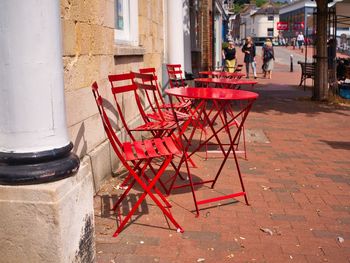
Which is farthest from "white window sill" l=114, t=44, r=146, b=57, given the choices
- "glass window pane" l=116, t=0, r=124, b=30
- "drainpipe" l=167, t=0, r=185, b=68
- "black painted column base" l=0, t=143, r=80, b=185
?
"black painted column base" l=0, t=143, r=80, b=185

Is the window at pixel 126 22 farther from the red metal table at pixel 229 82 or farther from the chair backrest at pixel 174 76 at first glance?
the chair backrest at pixel 174 76

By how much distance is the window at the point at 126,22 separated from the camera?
5846 millimetres

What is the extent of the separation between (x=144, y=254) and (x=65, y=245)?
851 mm

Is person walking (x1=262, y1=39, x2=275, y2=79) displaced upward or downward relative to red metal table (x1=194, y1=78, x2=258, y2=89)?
upward

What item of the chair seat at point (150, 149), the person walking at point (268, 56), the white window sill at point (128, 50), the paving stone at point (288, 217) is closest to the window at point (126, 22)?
the white window sill at point (128, 50)

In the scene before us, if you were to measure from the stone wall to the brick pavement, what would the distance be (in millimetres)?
399

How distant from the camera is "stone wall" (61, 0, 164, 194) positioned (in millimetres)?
3766

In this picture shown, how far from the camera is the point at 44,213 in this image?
2.35 m

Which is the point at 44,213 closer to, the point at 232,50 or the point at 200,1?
the point at 200,1

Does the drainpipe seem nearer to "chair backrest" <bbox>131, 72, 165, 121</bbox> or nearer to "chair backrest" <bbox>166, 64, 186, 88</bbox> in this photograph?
"chair backrest" <bbox>166, 64, 186, 88</bbox>

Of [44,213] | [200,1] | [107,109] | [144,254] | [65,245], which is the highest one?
[200,1]

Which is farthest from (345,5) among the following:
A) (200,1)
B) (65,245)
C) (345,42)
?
(345,42)

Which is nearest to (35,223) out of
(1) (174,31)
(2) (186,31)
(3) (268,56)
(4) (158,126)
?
(4) (158,126)

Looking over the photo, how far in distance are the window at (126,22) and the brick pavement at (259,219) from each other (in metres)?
1.84
